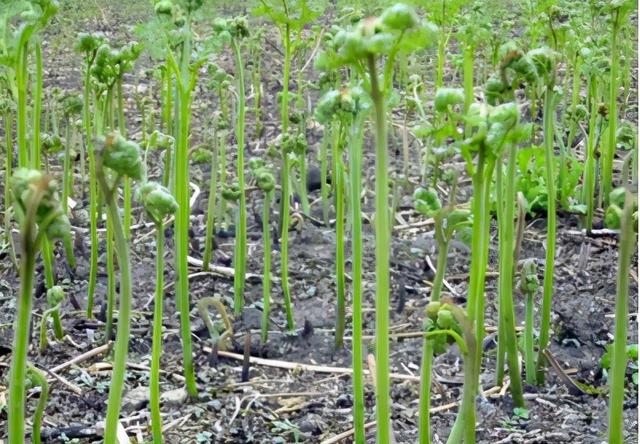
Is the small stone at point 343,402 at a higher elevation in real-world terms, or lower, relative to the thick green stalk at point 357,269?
lower

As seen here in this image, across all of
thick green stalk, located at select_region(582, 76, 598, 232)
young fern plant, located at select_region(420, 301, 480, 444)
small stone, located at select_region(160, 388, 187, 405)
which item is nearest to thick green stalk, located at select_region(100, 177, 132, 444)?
young fern plant, located at select_region(420, 301, 480, 444)

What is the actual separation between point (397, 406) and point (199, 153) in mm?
1885

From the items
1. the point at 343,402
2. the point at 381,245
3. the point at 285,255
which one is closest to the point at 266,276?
the point at 285,255

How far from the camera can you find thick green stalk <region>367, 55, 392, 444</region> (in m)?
1.33

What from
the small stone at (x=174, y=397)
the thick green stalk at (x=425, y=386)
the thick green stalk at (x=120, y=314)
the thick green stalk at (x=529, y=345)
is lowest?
the small stone at (x=174, y=397)

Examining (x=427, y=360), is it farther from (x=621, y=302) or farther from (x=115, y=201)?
(x=115, y=201)

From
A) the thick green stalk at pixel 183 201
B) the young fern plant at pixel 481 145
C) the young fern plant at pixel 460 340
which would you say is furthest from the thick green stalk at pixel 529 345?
the thick green stalk at pixel 183 201

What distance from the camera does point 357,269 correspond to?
6.13 feet

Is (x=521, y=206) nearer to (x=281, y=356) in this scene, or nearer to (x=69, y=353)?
(x=281, y=356)

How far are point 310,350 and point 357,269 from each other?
39.4 inches

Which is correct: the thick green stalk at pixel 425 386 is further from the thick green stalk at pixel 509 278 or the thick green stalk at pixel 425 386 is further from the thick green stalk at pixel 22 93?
the thick green stalk at pixel 22 93

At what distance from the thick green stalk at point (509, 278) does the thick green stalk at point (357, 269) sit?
0.33 m

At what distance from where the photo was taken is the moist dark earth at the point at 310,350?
2369 millimetres

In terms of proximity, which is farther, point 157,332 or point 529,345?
point 529,345
